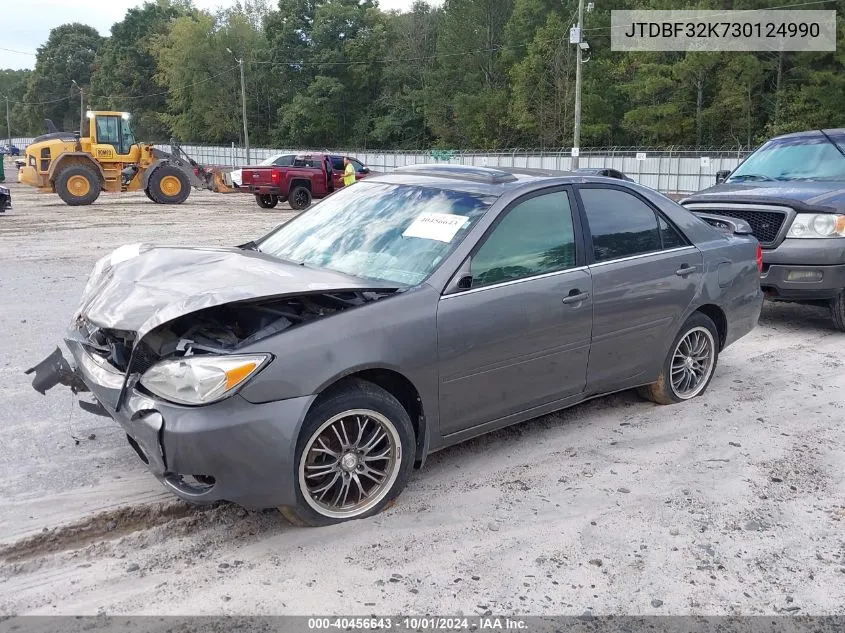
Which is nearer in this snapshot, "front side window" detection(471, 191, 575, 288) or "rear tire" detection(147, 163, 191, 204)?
"front side window" detection(471, 191, 575, 288)

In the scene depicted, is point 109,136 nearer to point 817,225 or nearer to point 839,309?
point 817,225

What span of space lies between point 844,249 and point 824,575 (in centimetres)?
494

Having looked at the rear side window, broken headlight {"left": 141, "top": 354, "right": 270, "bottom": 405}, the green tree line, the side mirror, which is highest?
the green tree line

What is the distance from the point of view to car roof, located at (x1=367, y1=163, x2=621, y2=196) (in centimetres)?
452

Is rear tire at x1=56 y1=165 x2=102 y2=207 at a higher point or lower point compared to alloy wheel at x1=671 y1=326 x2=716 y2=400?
higher

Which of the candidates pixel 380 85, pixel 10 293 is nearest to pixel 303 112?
pixel 380 85

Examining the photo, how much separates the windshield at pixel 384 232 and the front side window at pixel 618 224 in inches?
32.8

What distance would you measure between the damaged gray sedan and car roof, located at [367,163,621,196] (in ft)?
0.07

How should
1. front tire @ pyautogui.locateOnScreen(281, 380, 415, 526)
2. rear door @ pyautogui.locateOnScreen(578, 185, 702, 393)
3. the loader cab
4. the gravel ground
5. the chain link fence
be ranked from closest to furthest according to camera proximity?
the gravel ground < front tire @ pyautogui.locateOnScreen(281, 380, 415, 526) < rear door @ pyautogui.locateOnScreen(578, 185, 702, 393) < the loader cab < the chain link fence

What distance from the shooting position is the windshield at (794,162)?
827 centimetres

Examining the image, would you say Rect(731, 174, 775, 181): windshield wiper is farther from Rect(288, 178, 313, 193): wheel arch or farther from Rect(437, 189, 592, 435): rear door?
Rect(288, 178, 313, 193): wheel arch

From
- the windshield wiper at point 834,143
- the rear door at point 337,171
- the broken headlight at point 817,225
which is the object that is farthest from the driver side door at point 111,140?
the broken headlight at point 817,225

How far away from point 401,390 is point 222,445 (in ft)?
3.27

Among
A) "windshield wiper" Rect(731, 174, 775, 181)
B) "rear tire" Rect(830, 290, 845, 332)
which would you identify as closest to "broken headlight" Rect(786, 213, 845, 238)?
"rear tire" Rect(830, 290, 845, 332)
